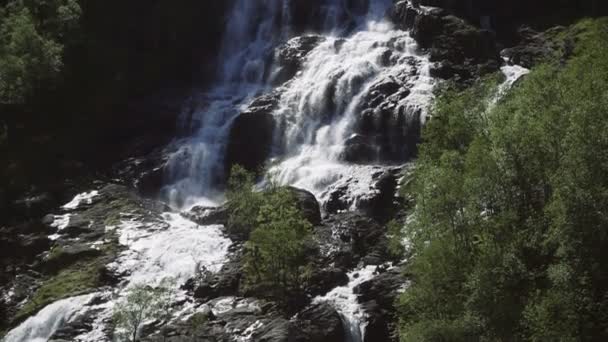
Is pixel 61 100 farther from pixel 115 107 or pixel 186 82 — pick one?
pixel 186 82

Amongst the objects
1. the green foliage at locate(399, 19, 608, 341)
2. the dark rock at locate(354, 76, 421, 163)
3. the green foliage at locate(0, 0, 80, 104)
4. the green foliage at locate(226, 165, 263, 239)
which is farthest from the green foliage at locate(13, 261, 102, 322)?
the green foliage at locate(399, 19, 608, 341)

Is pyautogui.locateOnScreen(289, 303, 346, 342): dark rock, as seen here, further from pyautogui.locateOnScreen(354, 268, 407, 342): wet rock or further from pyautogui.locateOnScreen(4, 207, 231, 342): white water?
pyautogui.locateOnScreen(4, 207, 231, 342): white water

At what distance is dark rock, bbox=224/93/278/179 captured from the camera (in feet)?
250

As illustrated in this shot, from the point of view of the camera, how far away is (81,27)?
301 ft

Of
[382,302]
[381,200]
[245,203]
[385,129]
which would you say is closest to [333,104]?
[385,129]

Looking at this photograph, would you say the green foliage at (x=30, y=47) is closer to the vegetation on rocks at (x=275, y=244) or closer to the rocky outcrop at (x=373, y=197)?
the vegetation on rocks at (x=275, y=244)

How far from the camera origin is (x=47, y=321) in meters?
55.0

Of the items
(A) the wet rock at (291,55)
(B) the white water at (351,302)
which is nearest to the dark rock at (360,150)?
(A) the wet rock at (291,55)

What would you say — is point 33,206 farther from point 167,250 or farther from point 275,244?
point 275,244

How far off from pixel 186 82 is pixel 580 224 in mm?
63756

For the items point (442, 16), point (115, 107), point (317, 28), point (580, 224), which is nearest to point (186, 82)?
point (115, 107)

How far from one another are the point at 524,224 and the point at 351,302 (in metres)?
14.3

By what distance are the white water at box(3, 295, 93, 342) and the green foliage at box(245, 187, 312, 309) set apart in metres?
12.5

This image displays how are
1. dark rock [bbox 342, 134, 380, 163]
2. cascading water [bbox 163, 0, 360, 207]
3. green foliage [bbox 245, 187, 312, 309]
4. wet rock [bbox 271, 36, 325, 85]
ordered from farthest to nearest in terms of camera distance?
wet rock [bbox 271, 36, 325, 85], cascading water [bbox 163, 0, 360, 207], dark rock [bbox 342, 134, 380, 163], green foliage [bbox 245, 187, 312, 309]
